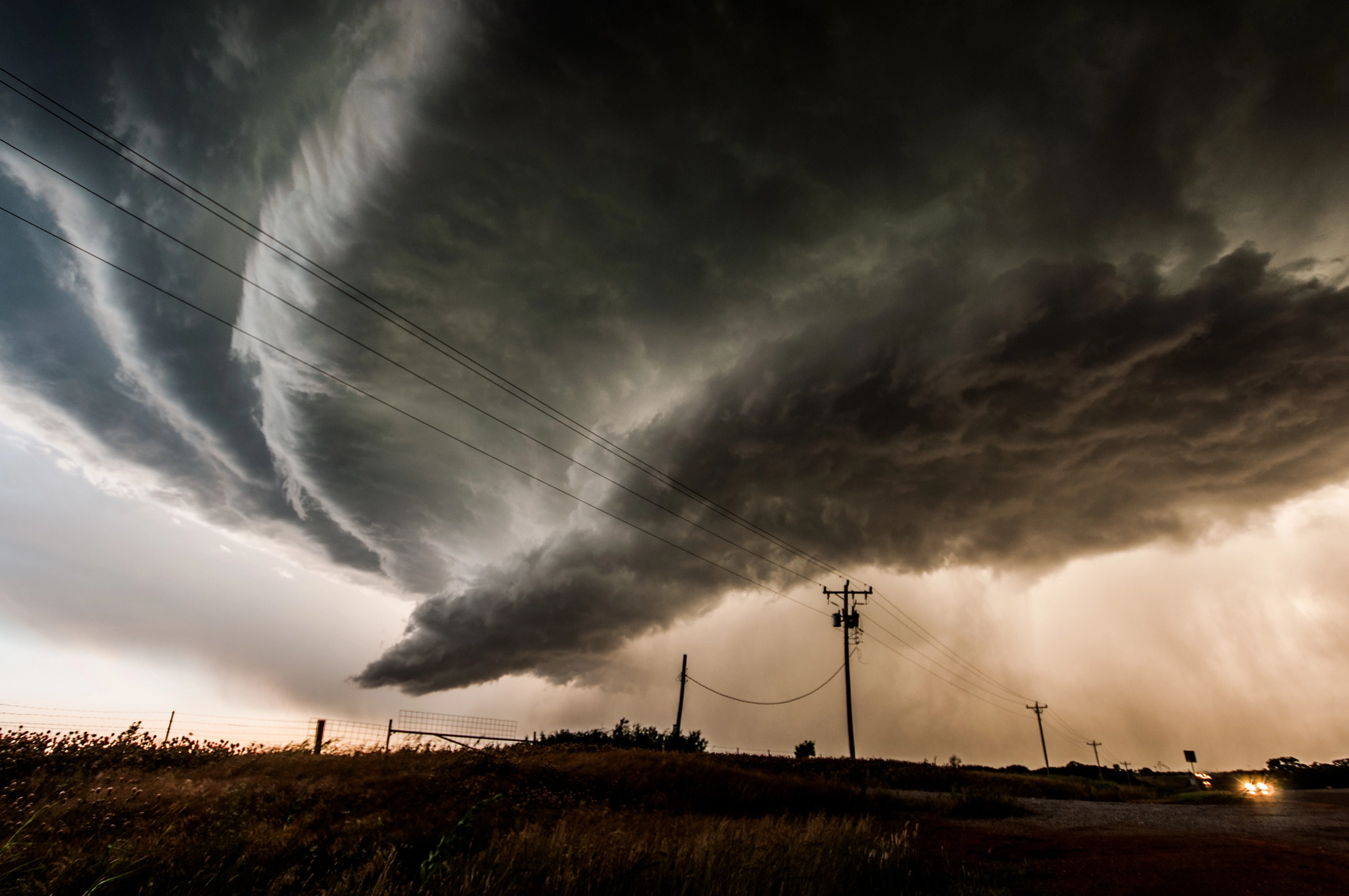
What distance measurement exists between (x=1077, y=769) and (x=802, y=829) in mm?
97898

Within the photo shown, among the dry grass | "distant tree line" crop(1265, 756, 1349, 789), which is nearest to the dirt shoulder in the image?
the dry grass

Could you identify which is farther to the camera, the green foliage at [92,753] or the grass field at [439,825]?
the green foliage at [92,753]

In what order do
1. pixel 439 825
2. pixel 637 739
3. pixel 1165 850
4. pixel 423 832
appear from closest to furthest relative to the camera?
pixel 1165 850 < pixel 423 832 < pixel 439 825 < pixel 637 739

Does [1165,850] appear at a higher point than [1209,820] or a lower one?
higher

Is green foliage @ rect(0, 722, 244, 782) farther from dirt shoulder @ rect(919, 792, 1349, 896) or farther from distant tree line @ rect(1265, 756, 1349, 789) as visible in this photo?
distant tree line @ rect(1265, 756, 1349, 789)

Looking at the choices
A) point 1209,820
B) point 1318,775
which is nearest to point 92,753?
point 1209,820

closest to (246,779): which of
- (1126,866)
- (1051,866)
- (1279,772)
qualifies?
(1051,866)

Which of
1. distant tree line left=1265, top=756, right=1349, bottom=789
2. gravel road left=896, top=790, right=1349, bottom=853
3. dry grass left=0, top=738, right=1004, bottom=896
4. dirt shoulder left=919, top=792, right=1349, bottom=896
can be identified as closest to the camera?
dry grass left=0, top=738, right=1004, bottom=896

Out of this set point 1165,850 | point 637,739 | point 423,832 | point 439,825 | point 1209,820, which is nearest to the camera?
point 1165,850

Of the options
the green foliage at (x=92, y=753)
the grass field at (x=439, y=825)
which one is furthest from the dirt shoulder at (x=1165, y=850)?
the green foliage at (x=92, y=753)

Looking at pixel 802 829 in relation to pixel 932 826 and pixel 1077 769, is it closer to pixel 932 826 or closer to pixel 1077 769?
pixel 932 826

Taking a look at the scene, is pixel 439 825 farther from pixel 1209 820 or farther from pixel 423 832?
pixel 1209 820

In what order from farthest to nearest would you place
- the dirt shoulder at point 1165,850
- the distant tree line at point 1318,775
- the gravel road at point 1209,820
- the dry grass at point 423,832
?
1. the distant tree line at point 1318,775
2. the gravel road at point 1209,820
3. the dirt shoulder at point 1165,850
4. the dry grass at point 423,832

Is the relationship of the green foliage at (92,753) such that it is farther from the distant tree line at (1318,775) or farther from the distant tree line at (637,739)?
the distant tree line at (1318,775)
